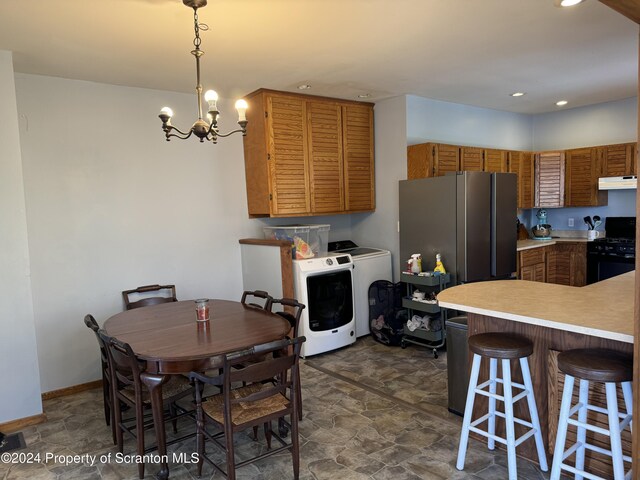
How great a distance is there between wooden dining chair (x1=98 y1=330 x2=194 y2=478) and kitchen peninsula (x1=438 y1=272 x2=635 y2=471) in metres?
1.68

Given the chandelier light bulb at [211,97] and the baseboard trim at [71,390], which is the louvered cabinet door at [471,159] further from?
the baseboard trim at [71,390]

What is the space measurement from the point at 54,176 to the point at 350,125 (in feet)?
9.37

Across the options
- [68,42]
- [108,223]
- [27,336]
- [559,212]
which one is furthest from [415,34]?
[559,212]

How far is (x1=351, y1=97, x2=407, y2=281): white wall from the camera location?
4.58m

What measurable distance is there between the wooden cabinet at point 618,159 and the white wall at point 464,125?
1.04 metres

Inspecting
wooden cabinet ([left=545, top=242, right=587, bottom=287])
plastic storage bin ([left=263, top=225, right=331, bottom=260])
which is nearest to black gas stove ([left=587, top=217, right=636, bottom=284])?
wooden cabinet ([left=545, top=242, right=587, bottom=287])

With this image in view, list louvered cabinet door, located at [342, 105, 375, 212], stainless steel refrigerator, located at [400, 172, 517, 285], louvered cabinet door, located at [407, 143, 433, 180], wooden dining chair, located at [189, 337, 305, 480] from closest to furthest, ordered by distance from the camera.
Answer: wooden dining chair, located at [189, 337, 305, 480] → stainless steel refrigerator, located at [400, 172, 517, 285] → louvered cabinet door, located at [407, 143, 433, 180] → louvered cabinet door, located at [342, 105, 375, 212]

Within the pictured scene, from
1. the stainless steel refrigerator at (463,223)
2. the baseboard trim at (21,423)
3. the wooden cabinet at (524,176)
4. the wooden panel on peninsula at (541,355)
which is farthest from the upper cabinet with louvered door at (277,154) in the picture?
the wooden cabinet at (524,176)

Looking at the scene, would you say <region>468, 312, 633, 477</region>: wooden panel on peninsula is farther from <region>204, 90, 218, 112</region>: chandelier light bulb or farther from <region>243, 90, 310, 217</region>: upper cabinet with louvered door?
<region>243, 90, 310, 217</region>: upper cabinet with louvered door

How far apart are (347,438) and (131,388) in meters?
1.36

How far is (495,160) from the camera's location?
504 cm

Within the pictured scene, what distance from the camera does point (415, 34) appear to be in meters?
2.81

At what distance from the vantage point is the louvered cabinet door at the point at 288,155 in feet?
13.5

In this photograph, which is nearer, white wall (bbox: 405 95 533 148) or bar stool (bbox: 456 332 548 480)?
bar stool (bbox: 456 332 548 480)
